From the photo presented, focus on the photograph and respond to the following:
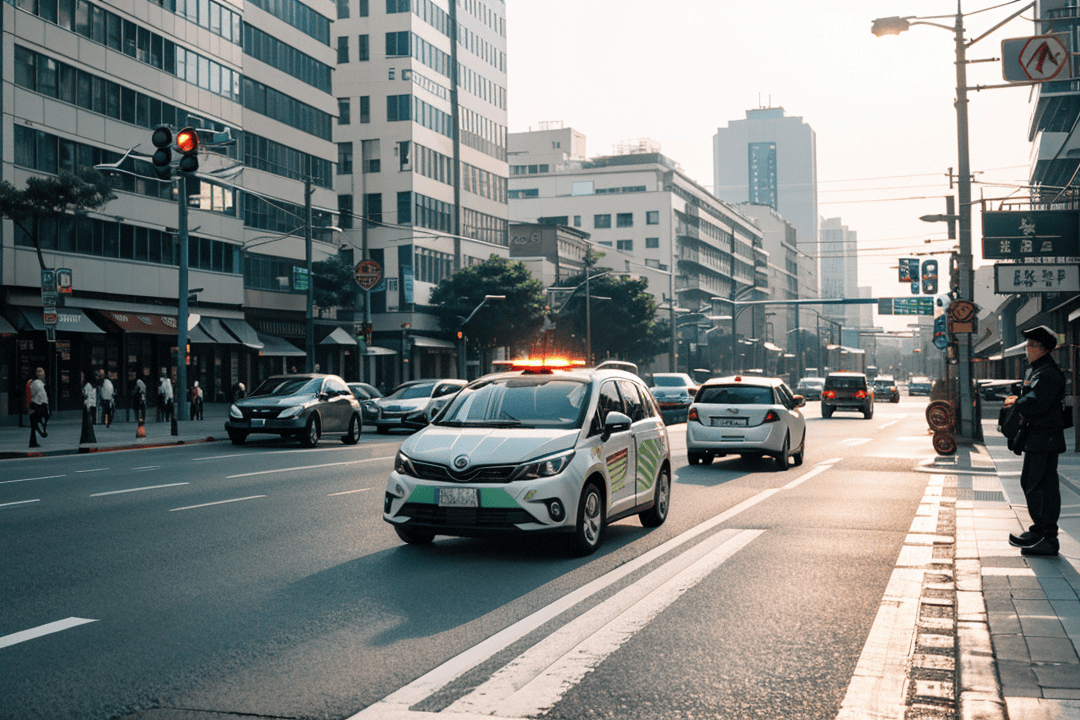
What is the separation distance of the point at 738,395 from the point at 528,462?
11377 mm

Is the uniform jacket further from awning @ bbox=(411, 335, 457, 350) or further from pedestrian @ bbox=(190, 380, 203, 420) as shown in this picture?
awning @ bbox=(411, 335, 457, 350)

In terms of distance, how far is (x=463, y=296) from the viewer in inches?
2648

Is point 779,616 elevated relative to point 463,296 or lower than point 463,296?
lower

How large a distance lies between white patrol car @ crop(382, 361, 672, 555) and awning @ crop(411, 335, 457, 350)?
2230 inches

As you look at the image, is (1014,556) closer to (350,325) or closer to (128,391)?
(128,391)

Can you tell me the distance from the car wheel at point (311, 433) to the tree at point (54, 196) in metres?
13.6

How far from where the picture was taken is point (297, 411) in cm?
2416

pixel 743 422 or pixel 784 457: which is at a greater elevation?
pixel 743 422

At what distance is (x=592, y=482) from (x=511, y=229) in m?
89.4

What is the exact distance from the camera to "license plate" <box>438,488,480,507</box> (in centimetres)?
871


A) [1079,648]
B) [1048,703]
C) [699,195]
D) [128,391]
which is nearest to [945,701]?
[1048,703]

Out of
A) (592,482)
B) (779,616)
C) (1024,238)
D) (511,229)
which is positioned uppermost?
(511,229)

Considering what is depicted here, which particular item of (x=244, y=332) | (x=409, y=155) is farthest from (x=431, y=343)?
(x=244, y=332)

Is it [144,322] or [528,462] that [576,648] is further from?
[144,322]
